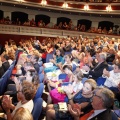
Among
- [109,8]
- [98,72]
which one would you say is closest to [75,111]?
[98,72]

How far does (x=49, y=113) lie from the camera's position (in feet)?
8.41

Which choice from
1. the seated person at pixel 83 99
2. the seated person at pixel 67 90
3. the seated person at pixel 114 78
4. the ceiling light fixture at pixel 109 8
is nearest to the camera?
the seated person at pixel 83 99

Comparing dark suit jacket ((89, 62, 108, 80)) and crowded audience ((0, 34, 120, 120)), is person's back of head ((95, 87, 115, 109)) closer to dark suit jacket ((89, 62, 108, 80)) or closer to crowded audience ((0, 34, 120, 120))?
crowded audience ((0, 34, 120, 120))

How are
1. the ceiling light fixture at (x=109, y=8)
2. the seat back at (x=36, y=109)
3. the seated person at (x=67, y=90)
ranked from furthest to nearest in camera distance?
the ceiling light fixture at (x=109, y=8) < the seated person at (x=67, y=90) < the seat back at (x=36, y=109)

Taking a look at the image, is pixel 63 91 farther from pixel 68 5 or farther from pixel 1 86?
pixel 68 5

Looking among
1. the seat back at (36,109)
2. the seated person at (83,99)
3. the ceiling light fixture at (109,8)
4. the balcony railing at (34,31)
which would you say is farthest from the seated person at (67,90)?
the ceiling light fixture at (109,8)

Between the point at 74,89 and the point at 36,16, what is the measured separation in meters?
12.7

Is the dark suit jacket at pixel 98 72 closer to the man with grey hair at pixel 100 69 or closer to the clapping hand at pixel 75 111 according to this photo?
the man with grey hair at pixel 100 69

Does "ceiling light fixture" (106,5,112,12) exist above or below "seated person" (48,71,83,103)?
above

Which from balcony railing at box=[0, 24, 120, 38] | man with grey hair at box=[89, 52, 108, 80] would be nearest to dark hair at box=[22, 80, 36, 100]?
man with grey hair at box=[89, 52, 108, 80]

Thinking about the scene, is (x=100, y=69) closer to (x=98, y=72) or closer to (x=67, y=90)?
(x=98, y=72)

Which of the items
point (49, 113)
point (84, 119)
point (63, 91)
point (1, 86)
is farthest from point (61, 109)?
point (1, 86)

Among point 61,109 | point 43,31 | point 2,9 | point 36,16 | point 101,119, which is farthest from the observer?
point 36,16

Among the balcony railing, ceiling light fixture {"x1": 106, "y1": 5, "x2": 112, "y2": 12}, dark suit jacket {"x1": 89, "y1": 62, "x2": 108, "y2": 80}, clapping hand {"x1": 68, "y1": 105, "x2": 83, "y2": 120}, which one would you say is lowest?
clapping hand {"x1": 68, "y1": 105, "x2": 83, "y2": 120}
